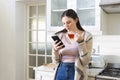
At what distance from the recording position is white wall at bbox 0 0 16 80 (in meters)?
3.42

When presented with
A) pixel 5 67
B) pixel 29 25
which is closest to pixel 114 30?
pixel 29 25

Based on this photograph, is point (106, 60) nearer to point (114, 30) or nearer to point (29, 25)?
point (114, 30)

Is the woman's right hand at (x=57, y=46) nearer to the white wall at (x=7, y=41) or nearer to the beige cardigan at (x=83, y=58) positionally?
the beige cardigan at (x=83, y=58)

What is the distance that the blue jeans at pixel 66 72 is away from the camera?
1.90 metres

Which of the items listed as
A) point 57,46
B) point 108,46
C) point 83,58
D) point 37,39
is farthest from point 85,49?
point 37,39

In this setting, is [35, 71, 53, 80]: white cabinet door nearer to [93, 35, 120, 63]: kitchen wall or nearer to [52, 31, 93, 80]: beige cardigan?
[52, 31, 93, 80]: beige cardigan

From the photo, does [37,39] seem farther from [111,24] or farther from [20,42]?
[111,24]

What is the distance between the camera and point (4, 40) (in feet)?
11.3

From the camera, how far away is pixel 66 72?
191 centimetres

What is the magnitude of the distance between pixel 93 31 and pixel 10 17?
165 centimetres

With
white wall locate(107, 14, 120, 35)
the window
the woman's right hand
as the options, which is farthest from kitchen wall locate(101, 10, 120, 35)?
the window

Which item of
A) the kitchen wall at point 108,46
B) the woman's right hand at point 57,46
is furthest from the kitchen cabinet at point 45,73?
the kitchen wall at point 108,46

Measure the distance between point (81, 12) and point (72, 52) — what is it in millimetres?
884

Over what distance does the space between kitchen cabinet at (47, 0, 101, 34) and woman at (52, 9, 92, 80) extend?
591mm
